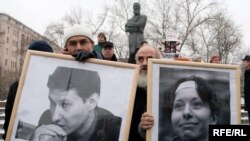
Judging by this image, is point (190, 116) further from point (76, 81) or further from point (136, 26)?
point (136, 26)

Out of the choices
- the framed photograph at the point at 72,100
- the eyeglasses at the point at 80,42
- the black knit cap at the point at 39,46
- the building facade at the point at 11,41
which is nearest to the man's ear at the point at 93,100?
the framed photograph at the point at 72,100

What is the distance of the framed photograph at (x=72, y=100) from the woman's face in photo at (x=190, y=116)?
0.32 m

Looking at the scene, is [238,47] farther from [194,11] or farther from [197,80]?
[197,80]

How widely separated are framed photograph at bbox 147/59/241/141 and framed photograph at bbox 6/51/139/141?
0.18m

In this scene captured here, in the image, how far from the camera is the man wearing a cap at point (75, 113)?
2795mm

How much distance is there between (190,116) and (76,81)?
82 centimetres

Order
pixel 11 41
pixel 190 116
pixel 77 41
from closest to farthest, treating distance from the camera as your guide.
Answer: pixel 190 116 < pixel 77 41 < pixel 11 41

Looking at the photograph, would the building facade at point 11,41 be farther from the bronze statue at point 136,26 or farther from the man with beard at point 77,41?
the man with beard at point 77,41

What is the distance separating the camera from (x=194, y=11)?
135 ft

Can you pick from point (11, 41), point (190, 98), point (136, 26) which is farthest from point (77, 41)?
point (11, 41)

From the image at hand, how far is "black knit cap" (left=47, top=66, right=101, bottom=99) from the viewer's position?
290cm

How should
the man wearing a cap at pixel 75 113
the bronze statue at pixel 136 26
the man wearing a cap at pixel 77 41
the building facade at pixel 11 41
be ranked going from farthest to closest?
1. the building facade at pixel 11 41
2. the bronze statue at pixel 136 26
3. the man wearing a cap at pixel 77 41
4. the man wearing a cap at pixel 75 113

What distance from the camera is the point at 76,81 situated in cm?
293

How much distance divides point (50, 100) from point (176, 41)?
9703 mm
